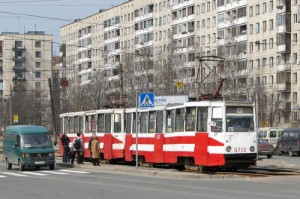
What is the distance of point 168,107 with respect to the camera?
109 ft

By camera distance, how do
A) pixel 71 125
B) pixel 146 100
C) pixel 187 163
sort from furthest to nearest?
pixel 71 125 → pixel 187 163 → pixel 146 100

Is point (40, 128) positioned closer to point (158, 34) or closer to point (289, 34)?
point (289, 34)

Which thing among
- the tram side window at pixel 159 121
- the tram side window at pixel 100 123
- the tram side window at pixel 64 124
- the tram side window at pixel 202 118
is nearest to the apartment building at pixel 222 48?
the tram side window at pixel 64 124

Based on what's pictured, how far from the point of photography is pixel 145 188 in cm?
2278

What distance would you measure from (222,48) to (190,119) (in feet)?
210

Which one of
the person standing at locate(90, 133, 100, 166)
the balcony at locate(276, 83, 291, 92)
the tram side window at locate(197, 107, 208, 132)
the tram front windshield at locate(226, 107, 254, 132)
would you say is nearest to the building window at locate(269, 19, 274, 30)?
the balcony at locate(276, 83, 291, 92)

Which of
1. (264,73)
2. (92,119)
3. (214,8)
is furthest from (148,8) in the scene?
(92,119)

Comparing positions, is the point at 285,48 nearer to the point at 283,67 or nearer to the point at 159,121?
the point at 283,67

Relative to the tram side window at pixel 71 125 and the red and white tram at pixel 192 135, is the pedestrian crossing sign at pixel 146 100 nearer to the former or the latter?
the red and white tram at pixel 192 135

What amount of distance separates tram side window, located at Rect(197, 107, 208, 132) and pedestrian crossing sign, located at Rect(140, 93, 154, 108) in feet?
7.15

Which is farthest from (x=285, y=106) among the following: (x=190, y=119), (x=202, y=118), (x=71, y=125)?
(x=202, y=118)

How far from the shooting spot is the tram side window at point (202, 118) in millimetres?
30062

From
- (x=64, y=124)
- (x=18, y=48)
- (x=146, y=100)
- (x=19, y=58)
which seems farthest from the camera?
(x=19, y=58)

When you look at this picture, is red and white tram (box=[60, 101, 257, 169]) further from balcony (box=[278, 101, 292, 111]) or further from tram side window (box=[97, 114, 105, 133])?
balcony (box=[278, 101, 292, 111])
